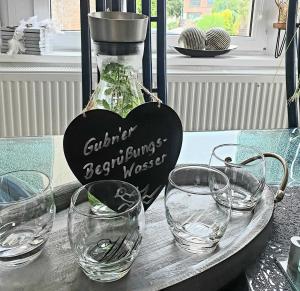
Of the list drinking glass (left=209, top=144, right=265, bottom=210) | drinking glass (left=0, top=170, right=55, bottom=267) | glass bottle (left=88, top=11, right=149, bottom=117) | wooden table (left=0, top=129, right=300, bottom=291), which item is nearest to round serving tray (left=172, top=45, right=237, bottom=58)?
wooden table (left=0, top=129, right=300, bottom=291)

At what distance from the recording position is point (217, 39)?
2.25 meters

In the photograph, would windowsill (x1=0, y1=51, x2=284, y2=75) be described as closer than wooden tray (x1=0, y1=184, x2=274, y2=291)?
No

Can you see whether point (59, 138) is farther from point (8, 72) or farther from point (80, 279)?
point (8, 72)

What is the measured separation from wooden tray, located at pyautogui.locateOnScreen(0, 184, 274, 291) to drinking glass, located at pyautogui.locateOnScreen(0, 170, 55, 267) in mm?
16

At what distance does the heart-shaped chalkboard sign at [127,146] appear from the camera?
0.64 metres

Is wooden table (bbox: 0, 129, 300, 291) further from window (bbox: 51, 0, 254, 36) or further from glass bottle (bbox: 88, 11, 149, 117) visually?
window (bbox: 51, 0, 254, 36)

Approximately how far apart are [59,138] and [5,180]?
1.43 feet

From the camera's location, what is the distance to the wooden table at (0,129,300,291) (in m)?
0.57

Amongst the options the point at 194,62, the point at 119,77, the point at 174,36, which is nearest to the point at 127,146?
the point at 119,77

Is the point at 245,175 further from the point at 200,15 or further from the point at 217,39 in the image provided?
the point at 200,15

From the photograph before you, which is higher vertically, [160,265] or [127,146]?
[127,146]

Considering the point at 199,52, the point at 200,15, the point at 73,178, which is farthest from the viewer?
the point at 200,15

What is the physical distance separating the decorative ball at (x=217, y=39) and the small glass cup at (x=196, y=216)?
1669 mm

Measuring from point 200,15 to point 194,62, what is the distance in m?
0.30
